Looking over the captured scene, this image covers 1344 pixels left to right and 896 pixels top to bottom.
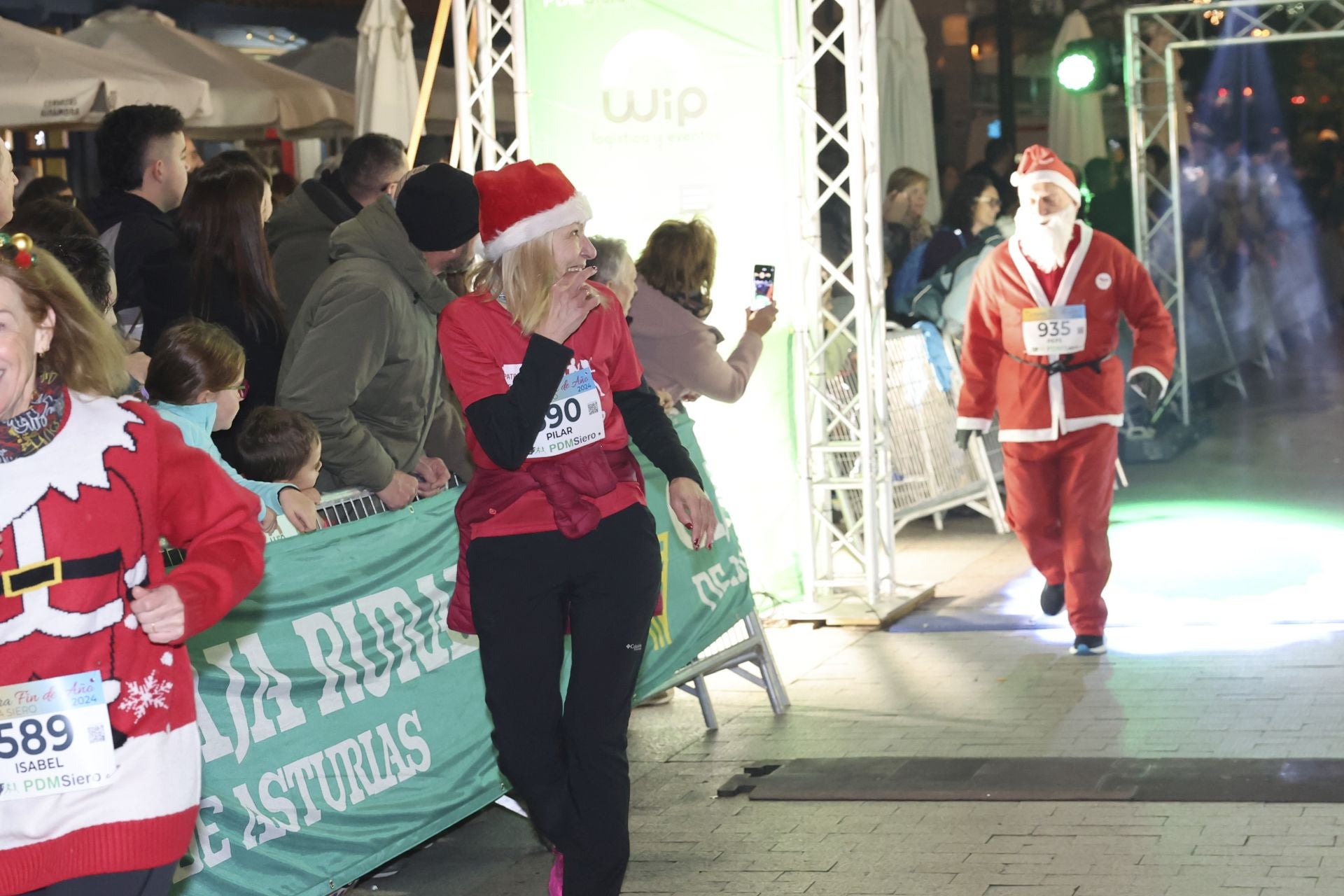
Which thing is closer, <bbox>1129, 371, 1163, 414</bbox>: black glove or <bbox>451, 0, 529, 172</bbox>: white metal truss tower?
<bbox>1129, 371, 1163, 414</bbox>: black glove

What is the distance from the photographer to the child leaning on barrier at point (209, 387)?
5.05 metres

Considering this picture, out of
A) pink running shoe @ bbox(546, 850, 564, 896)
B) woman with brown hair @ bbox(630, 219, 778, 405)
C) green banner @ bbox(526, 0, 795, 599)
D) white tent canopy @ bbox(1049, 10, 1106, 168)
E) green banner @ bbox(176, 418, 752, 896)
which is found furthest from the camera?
white tent canopy @ bbox(1049, 10, 1106, 168)

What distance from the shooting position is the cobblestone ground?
17.6ft

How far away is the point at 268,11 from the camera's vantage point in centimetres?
2467

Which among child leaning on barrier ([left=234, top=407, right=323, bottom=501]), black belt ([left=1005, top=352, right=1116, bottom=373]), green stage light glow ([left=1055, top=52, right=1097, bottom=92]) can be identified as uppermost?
green stage light glow ([left=1055, top=52, right=1097, bottom=92])

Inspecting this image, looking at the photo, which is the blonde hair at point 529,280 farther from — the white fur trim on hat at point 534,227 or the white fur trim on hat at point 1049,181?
the white fur trim on hat at point 1049,181

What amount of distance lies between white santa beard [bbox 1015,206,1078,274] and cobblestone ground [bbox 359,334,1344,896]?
5.81ft

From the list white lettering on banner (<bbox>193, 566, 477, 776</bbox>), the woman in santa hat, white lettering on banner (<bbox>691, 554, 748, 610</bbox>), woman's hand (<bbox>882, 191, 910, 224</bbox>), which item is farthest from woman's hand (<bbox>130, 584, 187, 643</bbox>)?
woman's hand (<bbox>882, 191, 910, 224</bbox>)

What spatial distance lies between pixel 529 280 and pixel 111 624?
65.8 inches

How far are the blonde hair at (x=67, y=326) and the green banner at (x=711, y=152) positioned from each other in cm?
564

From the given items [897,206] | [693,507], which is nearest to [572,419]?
[693,507]

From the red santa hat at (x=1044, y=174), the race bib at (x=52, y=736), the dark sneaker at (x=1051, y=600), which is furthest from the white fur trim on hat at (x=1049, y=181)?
the race bib at (x=52, y=736)

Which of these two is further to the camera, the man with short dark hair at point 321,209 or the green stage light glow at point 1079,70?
the green stage light glow at point 1079,70

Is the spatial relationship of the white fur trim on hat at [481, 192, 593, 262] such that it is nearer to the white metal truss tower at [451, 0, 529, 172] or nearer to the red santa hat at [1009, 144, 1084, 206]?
the red santa hat at [1009, 144, 1084, 206]
